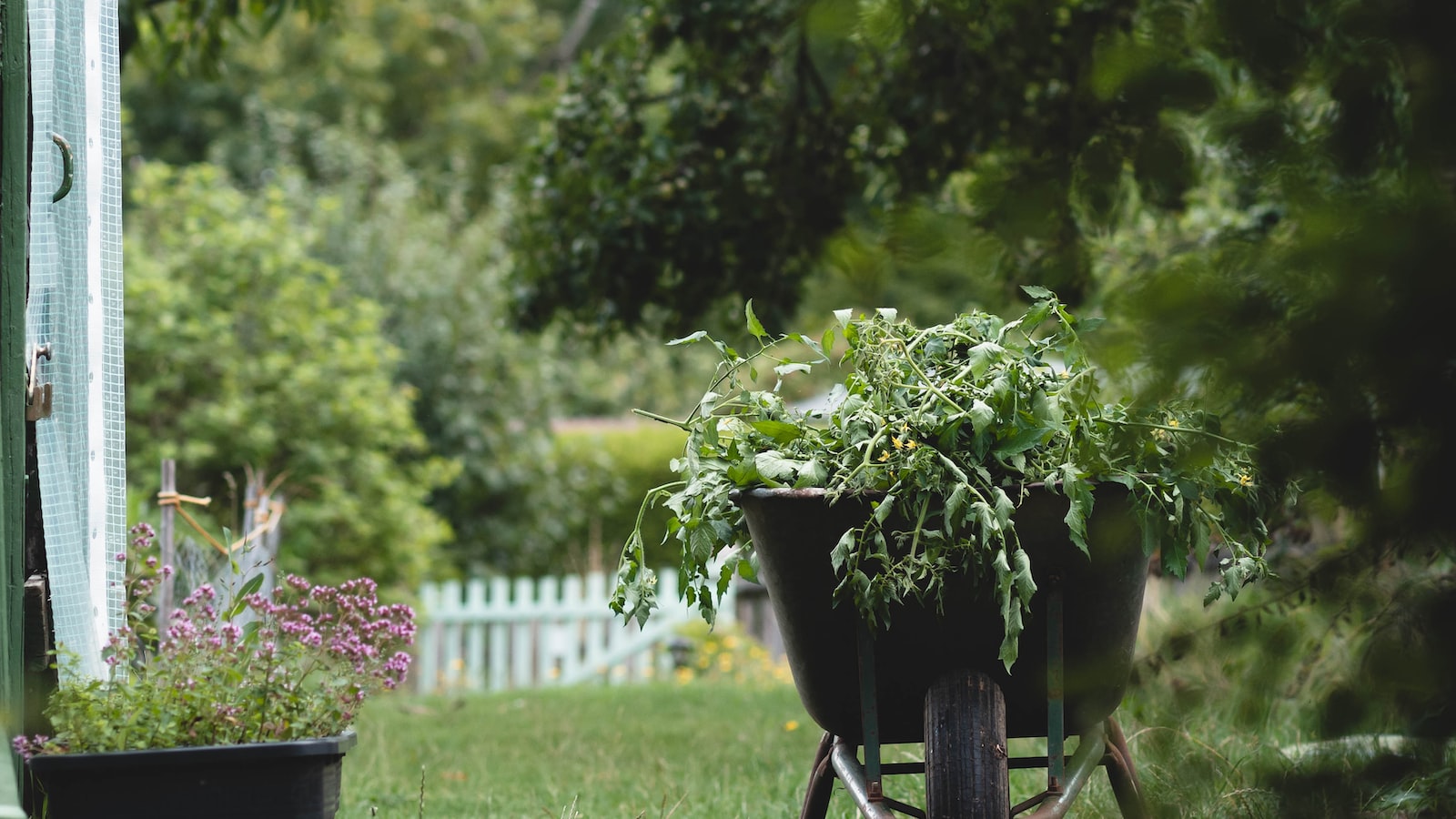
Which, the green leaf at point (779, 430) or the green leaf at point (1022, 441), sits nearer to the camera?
the green leaf at point (1022, 441)

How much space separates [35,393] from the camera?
1.94m

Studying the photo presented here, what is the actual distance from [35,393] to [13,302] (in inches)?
6.3

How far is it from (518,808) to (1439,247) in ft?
8.49

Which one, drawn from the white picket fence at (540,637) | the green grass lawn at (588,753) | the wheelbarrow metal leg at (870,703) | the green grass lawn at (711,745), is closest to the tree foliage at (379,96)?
the white picket fence at (540,637)

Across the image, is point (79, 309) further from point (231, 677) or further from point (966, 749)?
point (966, 749)

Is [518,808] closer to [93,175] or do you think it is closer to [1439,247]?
[93,175]

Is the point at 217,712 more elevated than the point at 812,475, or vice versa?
the point at 812,475

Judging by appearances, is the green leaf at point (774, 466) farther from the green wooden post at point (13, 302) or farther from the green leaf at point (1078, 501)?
the green wooden post at point (13, 302)

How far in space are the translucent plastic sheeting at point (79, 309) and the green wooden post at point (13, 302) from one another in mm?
106

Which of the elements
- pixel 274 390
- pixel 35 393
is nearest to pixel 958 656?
pixel 35 393

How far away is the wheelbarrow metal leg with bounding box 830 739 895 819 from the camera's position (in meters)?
1.75

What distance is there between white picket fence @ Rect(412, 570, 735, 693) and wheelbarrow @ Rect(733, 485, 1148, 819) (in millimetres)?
5988

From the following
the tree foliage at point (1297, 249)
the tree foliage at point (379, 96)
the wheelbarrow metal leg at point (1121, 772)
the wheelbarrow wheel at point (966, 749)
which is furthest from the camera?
the tree foliage at point (379, 96)

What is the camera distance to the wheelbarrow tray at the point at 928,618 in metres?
1.73
